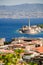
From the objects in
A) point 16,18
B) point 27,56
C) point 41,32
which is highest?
point 27,56

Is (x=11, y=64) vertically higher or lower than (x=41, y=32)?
higher

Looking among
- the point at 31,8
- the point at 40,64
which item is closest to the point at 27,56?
the point at 40,64

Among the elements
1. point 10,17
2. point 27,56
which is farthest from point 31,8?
point 27,56

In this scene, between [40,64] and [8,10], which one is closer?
[40,64]

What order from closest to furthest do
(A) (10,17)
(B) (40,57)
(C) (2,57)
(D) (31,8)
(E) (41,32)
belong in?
1. (C) (2,57)
2. (B) (40,57)
3. (E) (41,32)
4. (A) (10,17)
5. (D) (31,8)

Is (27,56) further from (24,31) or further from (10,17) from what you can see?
(10,17)

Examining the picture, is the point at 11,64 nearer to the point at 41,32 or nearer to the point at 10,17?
the point at 41,32

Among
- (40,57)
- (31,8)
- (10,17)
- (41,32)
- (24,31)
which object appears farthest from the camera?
(31,8)
